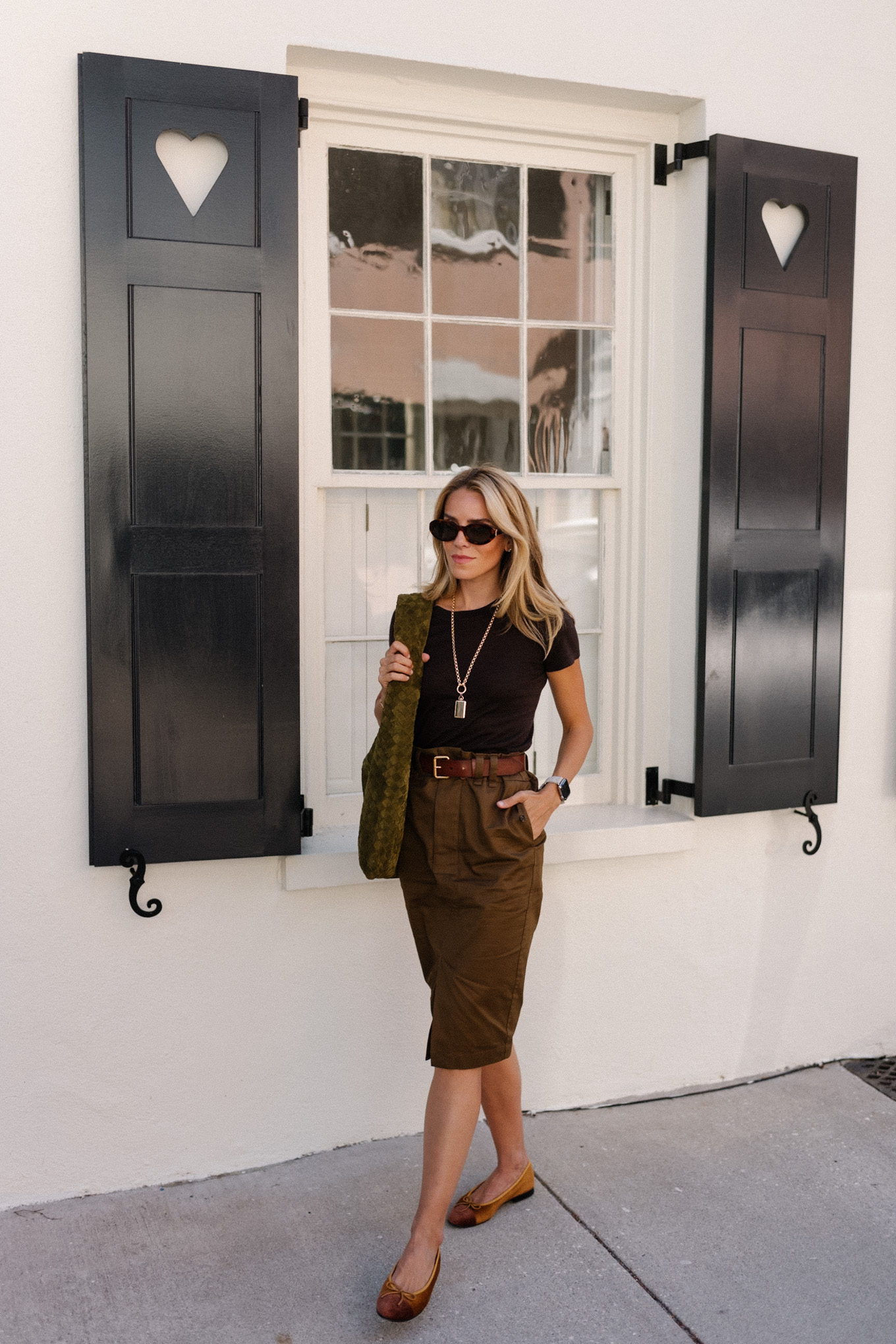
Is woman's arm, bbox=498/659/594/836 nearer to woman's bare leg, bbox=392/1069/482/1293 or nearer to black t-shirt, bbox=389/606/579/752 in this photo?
black t-shirt, bbox=389/606/579/752

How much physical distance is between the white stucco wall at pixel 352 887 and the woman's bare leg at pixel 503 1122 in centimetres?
45

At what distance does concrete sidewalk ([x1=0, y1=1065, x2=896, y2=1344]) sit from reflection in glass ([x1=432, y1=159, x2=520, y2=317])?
2.45 m

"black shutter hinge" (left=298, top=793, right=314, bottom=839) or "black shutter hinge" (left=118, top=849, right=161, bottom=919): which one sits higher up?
"black shutter hinge" (left=298, top=793, right=314, bottom=839)

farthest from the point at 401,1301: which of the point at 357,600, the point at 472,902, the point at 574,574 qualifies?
the point at 574,574

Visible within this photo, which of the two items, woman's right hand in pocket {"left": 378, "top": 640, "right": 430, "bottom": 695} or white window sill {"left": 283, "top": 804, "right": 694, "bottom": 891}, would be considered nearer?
woman's right hand in pocket {"left": 378, "top": 640, "right": 430, "bottom": 695}

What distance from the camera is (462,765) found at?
2.64 metres

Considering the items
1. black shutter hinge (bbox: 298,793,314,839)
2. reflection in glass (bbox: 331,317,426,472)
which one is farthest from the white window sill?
reflection in glass (bbox: 331,317,426,472)

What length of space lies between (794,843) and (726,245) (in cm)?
188

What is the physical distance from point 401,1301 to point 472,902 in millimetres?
855

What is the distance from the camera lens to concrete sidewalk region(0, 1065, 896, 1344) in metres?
2.50

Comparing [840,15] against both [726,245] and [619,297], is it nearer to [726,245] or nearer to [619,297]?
[726,245]

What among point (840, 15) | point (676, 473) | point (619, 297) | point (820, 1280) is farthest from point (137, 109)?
point (820, 1280)

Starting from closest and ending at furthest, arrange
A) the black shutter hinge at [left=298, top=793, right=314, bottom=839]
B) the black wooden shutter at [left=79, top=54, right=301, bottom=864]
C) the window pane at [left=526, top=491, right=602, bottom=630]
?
the black wooden shutter at [left=79, top=54, right=301, bottom=864], the black shutter hinge at [left=298, top=793, right=314, bottom=839], the window pane at [left=526, top=491, right=602, bottom=630]

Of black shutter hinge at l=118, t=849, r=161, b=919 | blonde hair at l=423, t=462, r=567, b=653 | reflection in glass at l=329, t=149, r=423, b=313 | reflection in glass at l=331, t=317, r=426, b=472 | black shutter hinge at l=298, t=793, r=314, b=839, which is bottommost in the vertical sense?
black shutter hinge at l=118, t=849, r=161, b=919
